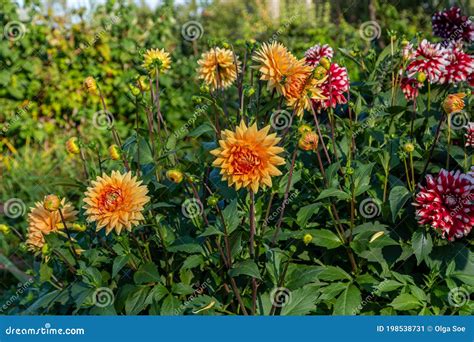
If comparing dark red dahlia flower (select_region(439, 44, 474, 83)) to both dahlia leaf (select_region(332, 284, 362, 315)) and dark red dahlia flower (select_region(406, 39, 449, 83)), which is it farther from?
dahlia leaf (select_region(332, 284, 362, 315))

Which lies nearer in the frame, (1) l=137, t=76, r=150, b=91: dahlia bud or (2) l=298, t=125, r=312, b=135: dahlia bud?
(2) l=298, t=125, r=312, b=135: dahlia bud

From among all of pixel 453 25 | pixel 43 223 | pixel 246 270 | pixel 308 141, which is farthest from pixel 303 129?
pixel 453 25

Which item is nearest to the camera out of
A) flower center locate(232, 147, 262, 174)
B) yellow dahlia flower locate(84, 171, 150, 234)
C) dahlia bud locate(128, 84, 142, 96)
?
flower center locate(232, 147, 262, 174)

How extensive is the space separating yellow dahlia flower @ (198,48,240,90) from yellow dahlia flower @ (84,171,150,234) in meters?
0.51

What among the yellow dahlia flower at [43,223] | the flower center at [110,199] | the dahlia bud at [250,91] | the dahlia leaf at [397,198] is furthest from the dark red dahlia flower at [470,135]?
the yellow dahlia flower at [43,223]

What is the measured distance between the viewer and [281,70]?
76.7 inches

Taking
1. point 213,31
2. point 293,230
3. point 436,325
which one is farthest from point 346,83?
point 213,31

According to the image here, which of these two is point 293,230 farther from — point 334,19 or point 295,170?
point 334,19

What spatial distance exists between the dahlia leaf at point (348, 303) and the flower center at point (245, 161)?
0.53 metres

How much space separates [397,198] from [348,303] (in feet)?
1.14

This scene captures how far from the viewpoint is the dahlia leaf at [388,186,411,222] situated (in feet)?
6.50

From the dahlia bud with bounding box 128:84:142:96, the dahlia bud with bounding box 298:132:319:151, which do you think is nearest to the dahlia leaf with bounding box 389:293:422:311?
the dahlia bud with bounding box 298:132:319:151

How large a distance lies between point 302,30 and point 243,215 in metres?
5.19

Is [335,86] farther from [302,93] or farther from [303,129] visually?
[303,129]
